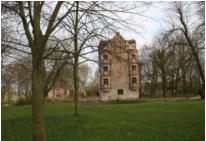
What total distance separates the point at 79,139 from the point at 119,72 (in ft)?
111

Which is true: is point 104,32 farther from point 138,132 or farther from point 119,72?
point 119,72

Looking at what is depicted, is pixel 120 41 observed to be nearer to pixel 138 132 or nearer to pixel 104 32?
pixel 104 32

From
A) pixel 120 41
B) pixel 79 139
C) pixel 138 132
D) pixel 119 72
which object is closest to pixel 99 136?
pixel 79 139

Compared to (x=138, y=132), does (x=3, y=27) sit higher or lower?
higher

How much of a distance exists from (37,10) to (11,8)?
63 cm

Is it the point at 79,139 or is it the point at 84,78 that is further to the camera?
the point at 84,78

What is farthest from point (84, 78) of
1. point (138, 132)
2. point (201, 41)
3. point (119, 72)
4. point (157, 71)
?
point (138, 132)

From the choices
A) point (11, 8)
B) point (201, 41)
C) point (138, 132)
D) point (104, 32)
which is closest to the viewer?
point (11, 8)

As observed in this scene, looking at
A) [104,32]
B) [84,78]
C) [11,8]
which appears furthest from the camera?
[84,78]

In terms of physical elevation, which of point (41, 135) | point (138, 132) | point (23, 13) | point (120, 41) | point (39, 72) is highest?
point (23, 13)

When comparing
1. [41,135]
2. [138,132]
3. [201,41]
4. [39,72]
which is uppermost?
[201,41]

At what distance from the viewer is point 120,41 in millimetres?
6430

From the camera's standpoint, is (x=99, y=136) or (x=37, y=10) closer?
(x=37, y=10)

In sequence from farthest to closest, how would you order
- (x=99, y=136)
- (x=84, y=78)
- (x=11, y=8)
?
(x=84, y=78) → (x=99, y=136) → (x=11, y=8)
